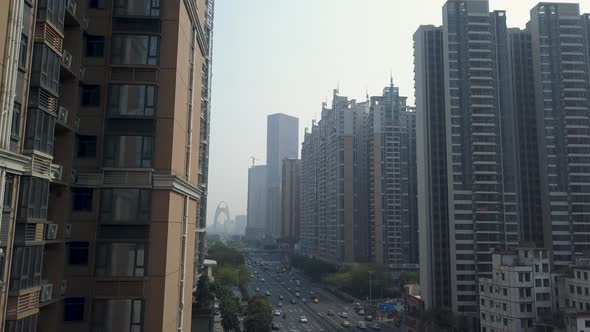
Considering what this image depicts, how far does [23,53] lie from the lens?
919 centimetres

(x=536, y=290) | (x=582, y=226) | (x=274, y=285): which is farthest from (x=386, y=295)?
(x=536, y=290)

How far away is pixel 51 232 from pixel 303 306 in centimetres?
5782

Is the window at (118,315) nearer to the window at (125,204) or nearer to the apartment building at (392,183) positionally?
the window at (125,204)

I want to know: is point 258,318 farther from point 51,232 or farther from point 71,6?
point 71,6

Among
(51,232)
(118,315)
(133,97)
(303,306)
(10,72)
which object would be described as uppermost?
(133,97)

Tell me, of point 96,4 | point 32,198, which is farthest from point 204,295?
point 32,198

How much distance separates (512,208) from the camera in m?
50.2

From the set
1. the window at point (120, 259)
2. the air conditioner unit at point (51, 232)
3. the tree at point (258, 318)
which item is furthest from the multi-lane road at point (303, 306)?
the air conditioner unit at point (51, 232)

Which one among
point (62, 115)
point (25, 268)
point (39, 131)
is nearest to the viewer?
point (25, 268)

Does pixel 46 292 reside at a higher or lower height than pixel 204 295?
higher

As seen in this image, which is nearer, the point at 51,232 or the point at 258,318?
the point at 51,232

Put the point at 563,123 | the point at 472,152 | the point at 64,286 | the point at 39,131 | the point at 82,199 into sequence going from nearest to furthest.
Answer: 1. the point at 39,131
2. the point at 64,286
3. the point at 82,199
4. the point at 472,152
5. the point at 563,123

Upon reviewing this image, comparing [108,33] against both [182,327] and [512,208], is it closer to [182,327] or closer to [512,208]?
[182,327]

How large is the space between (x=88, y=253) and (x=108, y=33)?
6.12 m
